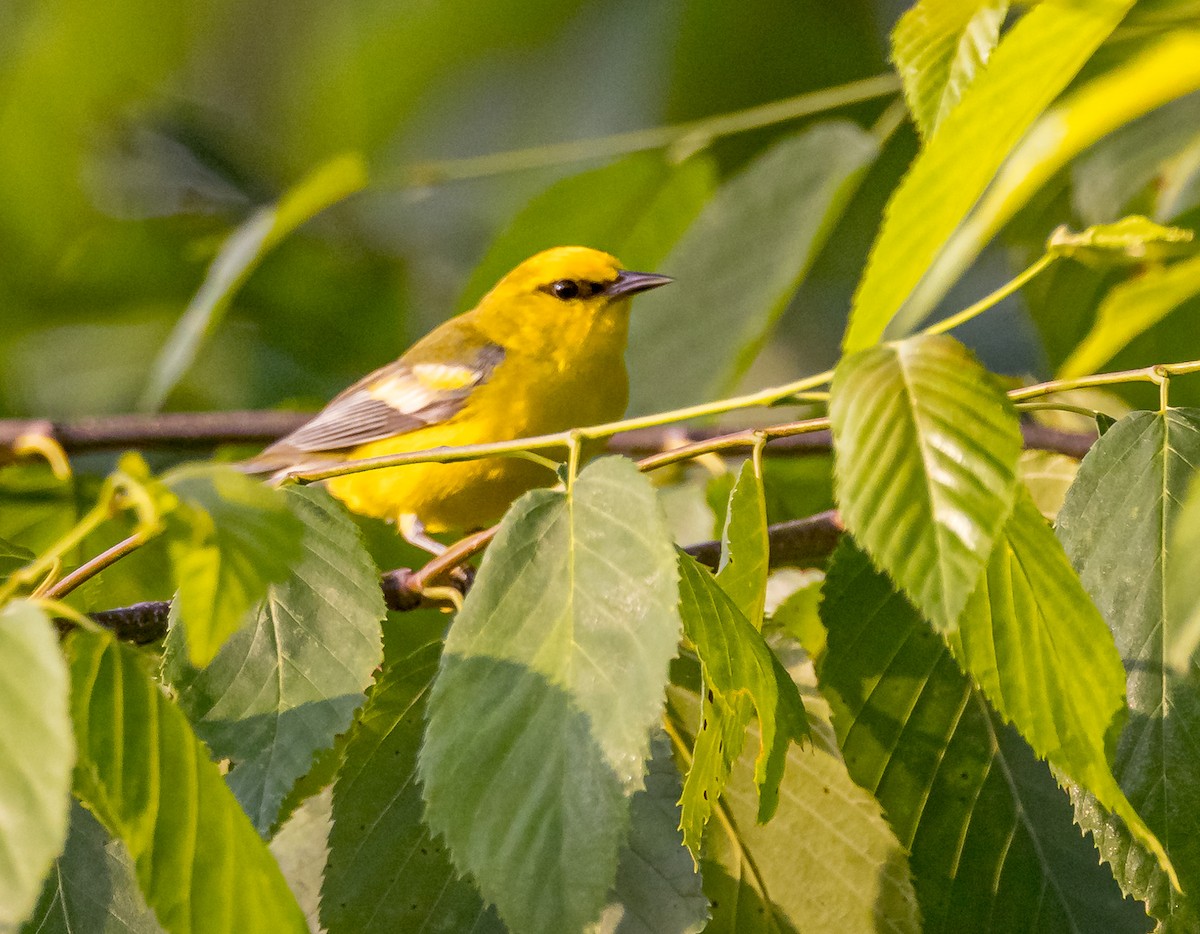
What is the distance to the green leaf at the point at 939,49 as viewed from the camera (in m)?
1.03

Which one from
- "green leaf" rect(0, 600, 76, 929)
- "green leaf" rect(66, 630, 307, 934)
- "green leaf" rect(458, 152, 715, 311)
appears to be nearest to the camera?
"green leaf" rect(0, 600, 76, 929)

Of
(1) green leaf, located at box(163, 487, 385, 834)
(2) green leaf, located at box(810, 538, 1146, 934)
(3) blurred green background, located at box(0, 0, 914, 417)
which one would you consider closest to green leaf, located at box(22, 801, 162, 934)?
(1) green leaf, located at box(163, 487, 385, 834)

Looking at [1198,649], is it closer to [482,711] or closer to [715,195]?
[482,711]

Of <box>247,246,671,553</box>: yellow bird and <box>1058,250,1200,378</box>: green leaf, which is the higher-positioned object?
<box>247,246,671,553</box>: yellow bird

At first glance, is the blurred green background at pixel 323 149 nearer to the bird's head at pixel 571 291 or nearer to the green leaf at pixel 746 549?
the bird's head at pixel 571 291

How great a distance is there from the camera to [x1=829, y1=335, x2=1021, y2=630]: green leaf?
0.69m

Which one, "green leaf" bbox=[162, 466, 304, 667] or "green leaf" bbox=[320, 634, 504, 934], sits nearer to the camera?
"green leaf" bbox=[162, 466, 304, 667]

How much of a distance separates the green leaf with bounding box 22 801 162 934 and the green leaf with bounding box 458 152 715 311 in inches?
56.5

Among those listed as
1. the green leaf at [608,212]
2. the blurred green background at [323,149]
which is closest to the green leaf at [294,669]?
the green leaf at [608,212]

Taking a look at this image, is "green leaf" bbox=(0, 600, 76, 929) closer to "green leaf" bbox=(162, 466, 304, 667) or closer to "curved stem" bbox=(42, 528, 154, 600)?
"green leaf" bbox=(162, 466, 304, 667)

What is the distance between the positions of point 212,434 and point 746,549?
1.58 meters

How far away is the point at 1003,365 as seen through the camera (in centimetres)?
342

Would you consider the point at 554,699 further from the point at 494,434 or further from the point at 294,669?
the point at 494,434

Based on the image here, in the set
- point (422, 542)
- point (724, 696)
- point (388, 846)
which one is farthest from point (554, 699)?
point (422, 542)
